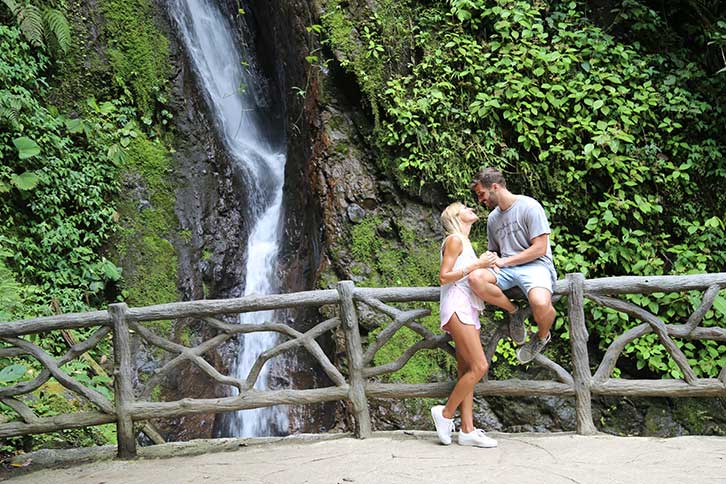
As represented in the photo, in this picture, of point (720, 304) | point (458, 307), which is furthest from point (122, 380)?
point (720, 304)

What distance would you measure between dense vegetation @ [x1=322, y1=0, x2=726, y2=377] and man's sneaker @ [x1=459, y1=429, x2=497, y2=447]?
10.0 feet

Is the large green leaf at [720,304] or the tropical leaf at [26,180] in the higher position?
the tropical leaf at [26,180]

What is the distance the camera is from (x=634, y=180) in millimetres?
7172

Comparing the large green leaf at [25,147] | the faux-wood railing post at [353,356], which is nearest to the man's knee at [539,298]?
the faux-wood railing post at [353,356]

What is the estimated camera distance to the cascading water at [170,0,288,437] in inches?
372

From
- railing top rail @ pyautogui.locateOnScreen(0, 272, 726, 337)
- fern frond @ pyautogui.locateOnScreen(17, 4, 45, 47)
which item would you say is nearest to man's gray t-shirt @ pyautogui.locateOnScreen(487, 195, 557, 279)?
railing top rail @ pyautogui.locateOnScreen(0, 272, 726, 337)

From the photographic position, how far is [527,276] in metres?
4.40

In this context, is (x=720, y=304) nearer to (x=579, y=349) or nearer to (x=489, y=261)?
(x=579, y=349)

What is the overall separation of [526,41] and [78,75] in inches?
284

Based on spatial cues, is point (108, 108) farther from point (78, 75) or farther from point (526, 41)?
point (526, 41)

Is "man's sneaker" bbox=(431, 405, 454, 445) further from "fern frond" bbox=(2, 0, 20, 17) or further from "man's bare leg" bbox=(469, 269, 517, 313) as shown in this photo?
"fern frond" bbox=(2, 0, 20, 17)

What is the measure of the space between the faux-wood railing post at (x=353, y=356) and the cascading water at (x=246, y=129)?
3761mm

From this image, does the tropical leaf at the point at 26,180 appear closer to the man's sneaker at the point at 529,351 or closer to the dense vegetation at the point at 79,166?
the dense vegetation at the point at 79,166

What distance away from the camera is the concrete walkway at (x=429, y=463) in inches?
149
